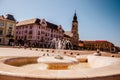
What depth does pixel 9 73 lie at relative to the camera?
3.21m

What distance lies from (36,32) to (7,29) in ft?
41.3

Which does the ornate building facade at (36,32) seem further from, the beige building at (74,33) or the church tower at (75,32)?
the church tower at (75,32)

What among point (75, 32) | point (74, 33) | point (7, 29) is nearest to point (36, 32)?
point (7, 29)

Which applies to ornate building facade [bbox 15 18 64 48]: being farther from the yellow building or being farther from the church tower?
the church tower

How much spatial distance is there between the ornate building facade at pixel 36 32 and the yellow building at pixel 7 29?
9.06m

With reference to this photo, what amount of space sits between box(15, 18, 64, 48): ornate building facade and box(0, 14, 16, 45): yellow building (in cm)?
906

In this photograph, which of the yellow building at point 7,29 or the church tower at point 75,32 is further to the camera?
the church tower at point 75,32

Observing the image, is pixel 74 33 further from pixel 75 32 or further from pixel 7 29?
pixel 7 29

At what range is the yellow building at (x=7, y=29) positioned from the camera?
49969mm

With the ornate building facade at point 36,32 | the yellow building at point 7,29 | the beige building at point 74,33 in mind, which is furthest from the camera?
the beige building at point 74,33

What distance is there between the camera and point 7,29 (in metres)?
51.3

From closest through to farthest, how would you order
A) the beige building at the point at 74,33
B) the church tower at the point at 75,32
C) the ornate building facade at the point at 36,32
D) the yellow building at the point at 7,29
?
1. the yellow building at the point at 7,29
2. the ornate building facade at the point at 36,32
3. the beige building at the point at 74,33
4. the church tower at the point at 75,32

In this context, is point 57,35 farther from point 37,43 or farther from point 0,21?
point 0,21

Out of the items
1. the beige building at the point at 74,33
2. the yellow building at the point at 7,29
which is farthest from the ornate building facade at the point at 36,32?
the beige building at the point at 74,33
